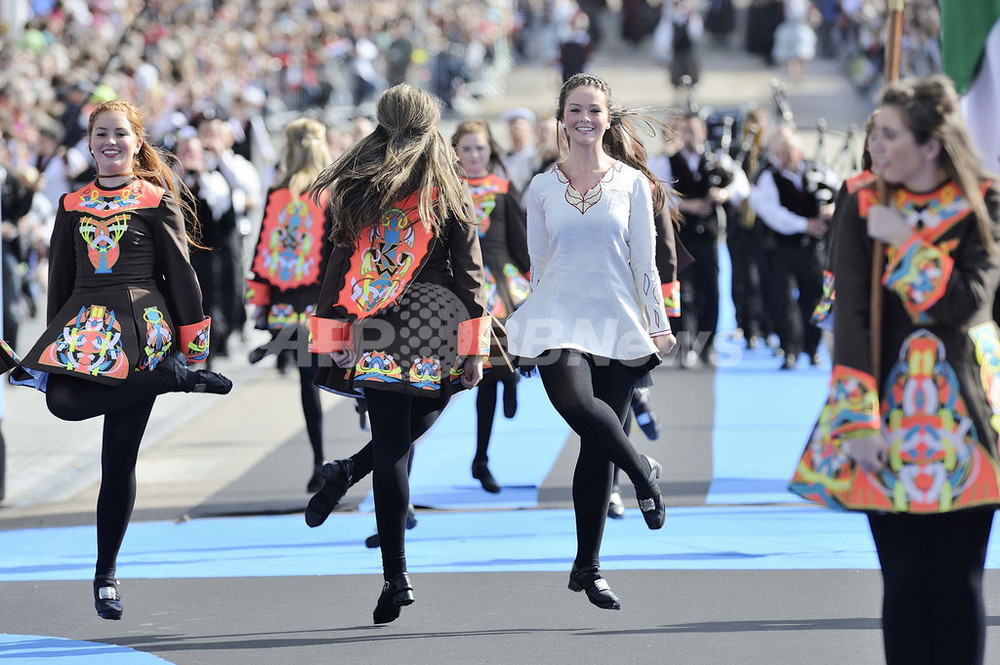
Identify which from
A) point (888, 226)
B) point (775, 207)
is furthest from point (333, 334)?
point (775, 207)

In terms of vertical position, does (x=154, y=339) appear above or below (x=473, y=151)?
below

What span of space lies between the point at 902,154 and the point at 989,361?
571 mm

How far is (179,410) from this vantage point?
12.0 metres

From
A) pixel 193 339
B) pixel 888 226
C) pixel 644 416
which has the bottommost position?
pixel 644 416

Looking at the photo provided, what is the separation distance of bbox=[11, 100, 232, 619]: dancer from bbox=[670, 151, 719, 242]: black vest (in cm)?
742

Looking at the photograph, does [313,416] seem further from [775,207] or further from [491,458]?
[775,207]

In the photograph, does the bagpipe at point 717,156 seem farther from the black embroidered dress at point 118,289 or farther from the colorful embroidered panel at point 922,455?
the colorful embroidered panel at point 922,455

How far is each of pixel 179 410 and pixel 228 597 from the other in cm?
564

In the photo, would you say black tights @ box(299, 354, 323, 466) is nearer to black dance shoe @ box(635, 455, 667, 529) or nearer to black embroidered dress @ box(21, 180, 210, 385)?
black embroidered dress @ box(21, 180, 210, 385)

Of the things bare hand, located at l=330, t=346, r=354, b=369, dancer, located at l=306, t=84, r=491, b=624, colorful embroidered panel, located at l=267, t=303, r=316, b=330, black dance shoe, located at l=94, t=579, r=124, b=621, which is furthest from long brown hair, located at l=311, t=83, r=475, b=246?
colorful embroidered panel, located at l=267, t=303, r=316, b=330

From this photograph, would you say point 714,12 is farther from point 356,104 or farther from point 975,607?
point 975,607

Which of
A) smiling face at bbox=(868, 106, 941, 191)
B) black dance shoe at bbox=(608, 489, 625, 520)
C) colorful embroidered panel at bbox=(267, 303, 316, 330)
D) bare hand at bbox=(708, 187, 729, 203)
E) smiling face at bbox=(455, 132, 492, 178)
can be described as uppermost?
smiling face at bbox=(868, 106, 941, 191)

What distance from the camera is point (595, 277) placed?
6.02 metres

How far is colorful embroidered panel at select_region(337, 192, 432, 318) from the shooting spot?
5.96 meters
